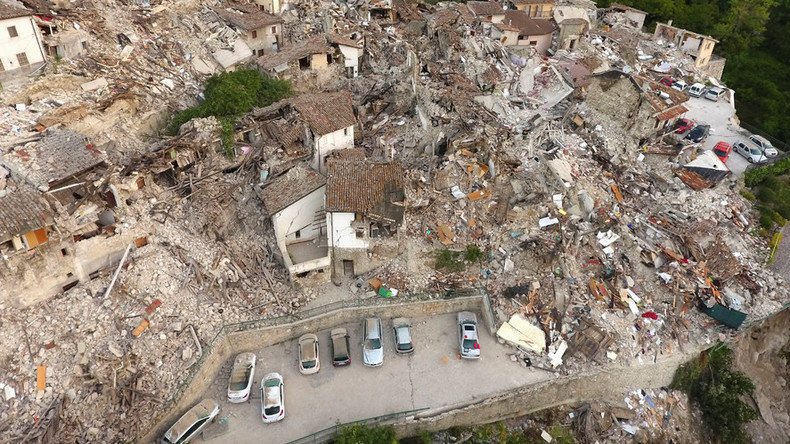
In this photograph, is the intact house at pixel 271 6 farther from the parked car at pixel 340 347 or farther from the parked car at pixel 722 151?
the parked car at pixel 722 151

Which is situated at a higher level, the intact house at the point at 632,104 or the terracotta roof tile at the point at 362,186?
the intact house at the point at 632,104

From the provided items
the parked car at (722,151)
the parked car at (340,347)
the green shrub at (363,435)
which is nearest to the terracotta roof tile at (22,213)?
the parked car at (340,347)

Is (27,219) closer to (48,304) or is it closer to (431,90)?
(48,304)

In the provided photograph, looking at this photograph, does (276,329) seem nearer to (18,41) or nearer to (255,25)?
(18,41)

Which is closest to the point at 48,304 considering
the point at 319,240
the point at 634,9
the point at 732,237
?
the point at 319,240

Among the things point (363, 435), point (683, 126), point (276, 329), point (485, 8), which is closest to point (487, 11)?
point (485, 8)

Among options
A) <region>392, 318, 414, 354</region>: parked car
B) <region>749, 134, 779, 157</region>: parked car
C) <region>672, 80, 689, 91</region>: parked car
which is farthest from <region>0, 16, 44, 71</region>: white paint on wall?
<region>749, 134, 779, 157</region>: parked car

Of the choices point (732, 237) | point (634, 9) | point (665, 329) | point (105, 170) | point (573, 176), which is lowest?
point (665, 329)
